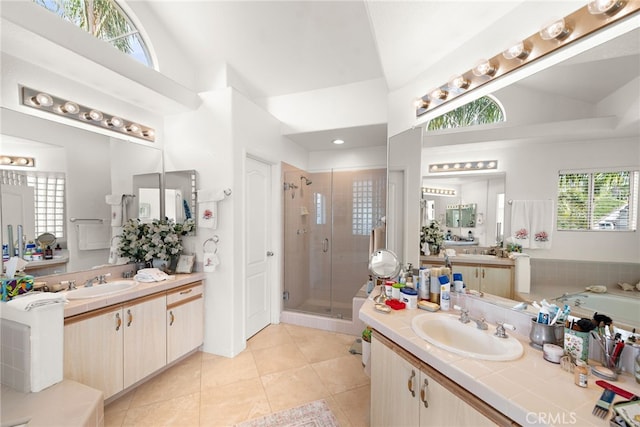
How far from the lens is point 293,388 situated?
7.06ft

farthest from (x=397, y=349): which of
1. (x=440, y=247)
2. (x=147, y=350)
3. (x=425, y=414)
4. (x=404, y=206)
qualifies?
(x=147, y=350)

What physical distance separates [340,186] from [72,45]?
10.1 ft

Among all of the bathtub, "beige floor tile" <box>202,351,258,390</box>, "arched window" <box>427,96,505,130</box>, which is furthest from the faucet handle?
"beige floor tile" <box>202,351,258,390</box>

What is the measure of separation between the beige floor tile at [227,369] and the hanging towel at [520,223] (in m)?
2.31

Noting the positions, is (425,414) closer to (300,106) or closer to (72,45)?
(72,45)

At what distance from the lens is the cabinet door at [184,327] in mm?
2305

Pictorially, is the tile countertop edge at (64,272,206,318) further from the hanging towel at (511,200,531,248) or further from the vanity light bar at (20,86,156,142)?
the hanging towel at (511,200,531,248)

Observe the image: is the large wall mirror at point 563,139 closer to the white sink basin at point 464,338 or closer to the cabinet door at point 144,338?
the white sink basin at point 464,338

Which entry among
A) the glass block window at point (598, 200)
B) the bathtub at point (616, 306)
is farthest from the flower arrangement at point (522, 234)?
the bathtub at point (616, 306)

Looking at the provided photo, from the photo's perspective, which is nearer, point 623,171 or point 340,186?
point 623,171

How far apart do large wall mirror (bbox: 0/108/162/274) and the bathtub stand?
3380mm

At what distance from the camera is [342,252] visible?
3980 millimetres

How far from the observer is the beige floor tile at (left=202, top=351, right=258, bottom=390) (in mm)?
2248

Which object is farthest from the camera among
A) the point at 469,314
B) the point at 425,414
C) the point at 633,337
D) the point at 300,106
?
the point at 300,106
